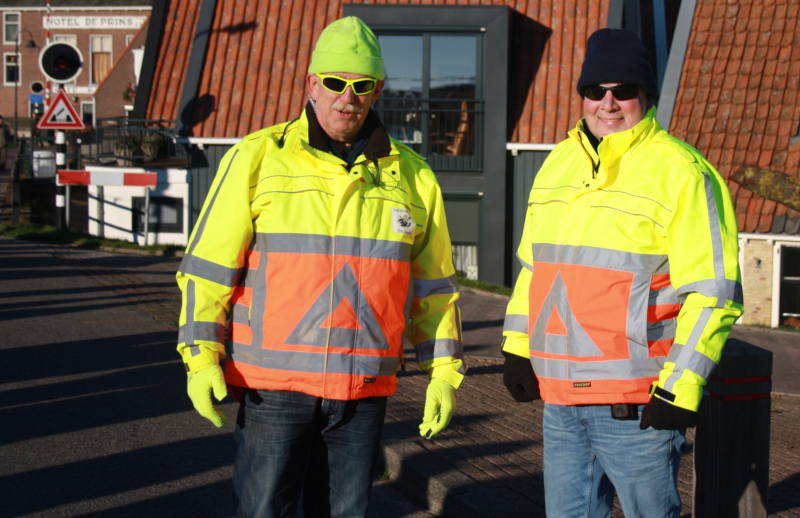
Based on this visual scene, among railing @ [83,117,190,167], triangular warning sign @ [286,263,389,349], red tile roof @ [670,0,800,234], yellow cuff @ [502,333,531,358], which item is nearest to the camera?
triangular warning sign @ [286,263,389,349]

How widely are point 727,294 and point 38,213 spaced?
67.0ft

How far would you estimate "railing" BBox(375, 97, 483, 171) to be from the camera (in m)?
19.9

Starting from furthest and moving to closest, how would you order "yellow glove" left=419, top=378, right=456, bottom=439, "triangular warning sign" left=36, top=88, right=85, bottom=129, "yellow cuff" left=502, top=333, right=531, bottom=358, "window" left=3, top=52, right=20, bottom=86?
1. "window" left=3, top=52, right=20, bottom=86
2. "triangular warning sign" left=36, top=88, right=85, bottom=129
3. "yellow cuff" left=502, top=333, right=531, bottom=358
4. "yellow glove" left=419, top=378, right=456, bottom=439

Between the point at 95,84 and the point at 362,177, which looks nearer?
the point at 362,177

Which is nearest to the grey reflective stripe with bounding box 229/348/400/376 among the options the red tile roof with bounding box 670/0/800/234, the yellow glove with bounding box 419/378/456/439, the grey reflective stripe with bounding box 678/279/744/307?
the yellow glove with bounding box 419/378/456/439

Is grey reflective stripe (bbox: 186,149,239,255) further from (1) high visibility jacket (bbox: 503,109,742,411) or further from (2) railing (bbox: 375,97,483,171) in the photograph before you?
(2) railing (bbox: 375,97,483,171)

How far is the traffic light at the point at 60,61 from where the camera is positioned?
19.1 metres

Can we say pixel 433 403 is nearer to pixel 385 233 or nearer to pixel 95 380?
pixel 385 233

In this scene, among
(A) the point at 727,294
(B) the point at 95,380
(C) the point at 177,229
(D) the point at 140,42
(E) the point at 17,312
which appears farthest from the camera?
(D) the point at 140,42

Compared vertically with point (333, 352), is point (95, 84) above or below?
above

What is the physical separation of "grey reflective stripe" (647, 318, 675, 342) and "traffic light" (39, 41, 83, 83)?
17.0 meters

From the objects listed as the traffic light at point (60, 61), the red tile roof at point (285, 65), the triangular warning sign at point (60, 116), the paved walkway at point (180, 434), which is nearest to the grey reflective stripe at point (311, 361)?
the paved walkway at point (180, 434)

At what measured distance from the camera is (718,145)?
15805mm

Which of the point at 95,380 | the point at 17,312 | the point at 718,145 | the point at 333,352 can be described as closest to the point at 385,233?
the point at 333,352
